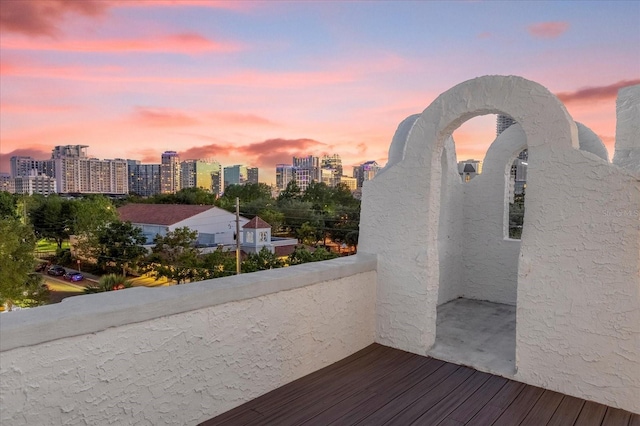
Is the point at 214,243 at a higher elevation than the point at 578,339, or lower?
lower

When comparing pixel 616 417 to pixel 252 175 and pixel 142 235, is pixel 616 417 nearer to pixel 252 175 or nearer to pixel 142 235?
pixel 142 235

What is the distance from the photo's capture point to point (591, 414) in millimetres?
2998

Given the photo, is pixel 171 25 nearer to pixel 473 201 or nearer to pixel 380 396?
pixel 473 201

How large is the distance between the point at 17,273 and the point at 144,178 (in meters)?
62.2

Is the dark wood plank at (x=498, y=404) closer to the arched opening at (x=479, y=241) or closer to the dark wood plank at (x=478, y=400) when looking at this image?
the dark wood plank at (x=478, y=400)

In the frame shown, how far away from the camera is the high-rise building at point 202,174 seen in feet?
223

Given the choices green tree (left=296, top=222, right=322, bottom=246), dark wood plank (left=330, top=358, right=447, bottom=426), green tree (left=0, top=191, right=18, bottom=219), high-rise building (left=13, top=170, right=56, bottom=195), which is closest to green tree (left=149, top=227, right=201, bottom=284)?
green tree (left=296, top=222, right=322, bottom=246)

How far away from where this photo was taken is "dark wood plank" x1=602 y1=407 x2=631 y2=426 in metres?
2.88

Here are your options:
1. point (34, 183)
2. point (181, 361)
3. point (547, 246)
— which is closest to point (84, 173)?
A: point (34, 183)

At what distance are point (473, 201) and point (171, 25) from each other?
10.3 meters

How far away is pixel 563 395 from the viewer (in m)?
3.29

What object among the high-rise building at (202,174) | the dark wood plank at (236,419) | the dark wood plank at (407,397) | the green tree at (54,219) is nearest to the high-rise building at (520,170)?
the dark wood plank at (407,397)

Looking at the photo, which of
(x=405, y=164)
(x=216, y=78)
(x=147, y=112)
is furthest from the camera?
(x=147, y=112)

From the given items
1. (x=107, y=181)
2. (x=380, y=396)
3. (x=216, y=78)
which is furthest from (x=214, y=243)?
(x=107, y=181)
